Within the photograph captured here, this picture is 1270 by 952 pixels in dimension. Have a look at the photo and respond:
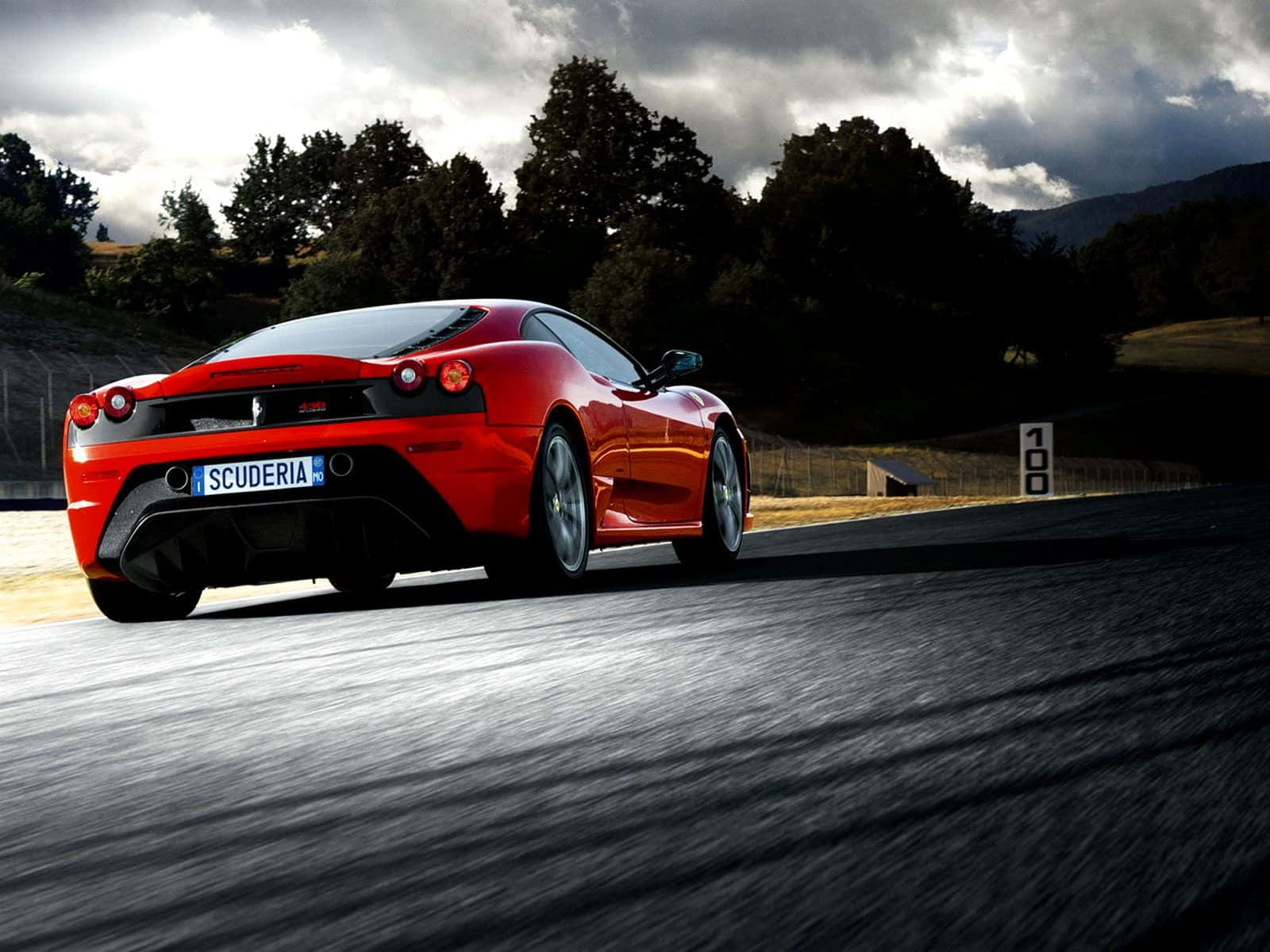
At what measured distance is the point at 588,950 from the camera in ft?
8.76

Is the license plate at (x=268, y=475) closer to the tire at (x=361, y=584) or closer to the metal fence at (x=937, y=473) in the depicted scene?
the tire at (x=361, y=584)

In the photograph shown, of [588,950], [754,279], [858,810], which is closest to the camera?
[588,950]

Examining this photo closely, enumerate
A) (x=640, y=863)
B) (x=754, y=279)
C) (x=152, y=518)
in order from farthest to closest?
(x=754, y=279), (x=152, y=518), (x=640, y=863)

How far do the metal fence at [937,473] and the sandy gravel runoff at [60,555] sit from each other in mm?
20189

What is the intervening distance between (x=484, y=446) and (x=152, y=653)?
5.90 feet

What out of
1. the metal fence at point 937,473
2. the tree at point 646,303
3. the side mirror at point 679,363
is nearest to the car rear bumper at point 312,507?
the side mirror at point 679,363

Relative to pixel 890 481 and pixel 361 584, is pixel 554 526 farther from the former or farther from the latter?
pixel 890 481

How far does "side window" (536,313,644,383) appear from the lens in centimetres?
943

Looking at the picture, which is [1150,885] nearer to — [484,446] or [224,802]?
[224,802]

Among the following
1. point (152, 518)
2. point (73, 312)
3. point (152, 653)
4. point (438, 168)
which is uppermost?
point (438, 168)

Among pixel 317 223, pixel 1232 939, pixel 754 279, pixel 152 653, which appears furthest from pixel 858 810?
pixel 317 223

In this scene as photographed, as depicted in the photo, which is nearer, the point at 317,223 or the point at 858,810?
the point at 858,810

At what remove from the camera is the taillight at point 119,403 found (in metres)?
8.12

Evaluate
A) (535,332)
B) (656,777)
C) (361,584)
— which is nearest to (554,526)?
(535,332)
